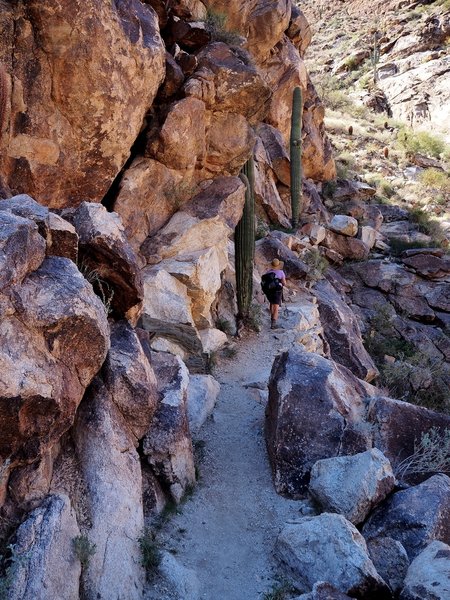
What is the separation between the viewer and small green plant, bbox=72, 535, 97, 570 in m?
3.36

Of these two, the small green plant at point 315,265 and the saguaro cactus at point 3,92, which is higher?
the saguaro cactus at point 3,92

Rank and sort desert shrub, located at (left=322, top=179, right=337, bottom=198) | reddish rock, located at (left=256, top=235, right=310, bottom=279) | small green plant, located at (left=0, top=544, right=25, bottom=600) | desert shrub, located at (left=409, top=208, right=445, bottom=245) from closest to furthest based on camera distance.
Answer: small green plant, located at (left=0, top=544, right=25, bottom=600) → reddish rock, located at (left=256, top=235, right=310, bottom=279) → desert shrub, located at (left=409, top=208, right=445, bottom=245) → desert shrub, located at (left=322, top=179, right=337, bottom=198)

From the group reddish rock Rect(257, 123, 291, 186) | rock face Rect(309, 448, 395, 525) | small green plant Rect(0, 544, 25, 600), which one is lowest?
rock face Rect(309, 448, 395, 525)

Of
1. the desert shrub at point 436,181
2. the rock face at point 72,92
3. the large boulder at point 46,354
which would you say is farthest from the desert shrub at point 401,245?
the large boulder at point 46,354

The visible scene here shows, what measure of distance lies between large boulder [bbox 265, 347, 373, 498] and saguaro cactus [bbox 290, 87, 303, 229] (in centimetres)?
1087

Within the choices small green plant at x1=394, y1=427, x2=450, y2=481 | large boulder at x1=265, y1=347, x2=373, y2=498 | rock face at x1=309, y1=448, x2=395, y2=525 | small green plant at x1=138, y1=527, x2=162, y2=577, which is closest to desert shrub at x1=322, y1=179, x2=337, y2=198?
large boulder at x1=265, y1=347, x2=373, y2=498

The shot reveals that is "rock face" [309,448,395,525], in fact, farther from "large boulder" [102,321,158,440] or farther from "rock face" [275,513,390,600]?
"large boulder" [102,321,158,440]

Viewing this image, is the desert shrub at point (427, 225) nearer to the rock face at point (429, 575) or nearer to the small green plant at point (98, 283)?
the small green plant at point (98, 283)

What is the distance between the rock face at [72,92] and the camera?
6680mm

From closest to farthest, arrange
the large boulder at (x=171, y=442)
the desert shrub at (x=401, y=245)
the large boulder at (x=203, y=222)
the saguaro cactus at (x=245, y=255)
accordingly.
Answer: the large boulder at (x=171, y=442)
the large boulder at (x=203, y=222)
the saguaro cactus at (x=245, y=255)
the desert shrub at (x=401, y=245)

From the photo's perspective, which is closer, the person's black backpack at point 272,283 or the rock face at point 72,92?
the rock face at point 72,92

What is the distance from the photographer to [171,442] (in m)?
4.82

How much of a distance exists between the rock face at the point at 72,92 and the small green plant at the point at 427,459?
19.2 feet

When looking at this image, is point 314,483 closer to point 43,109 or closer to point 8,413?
point 8,413
